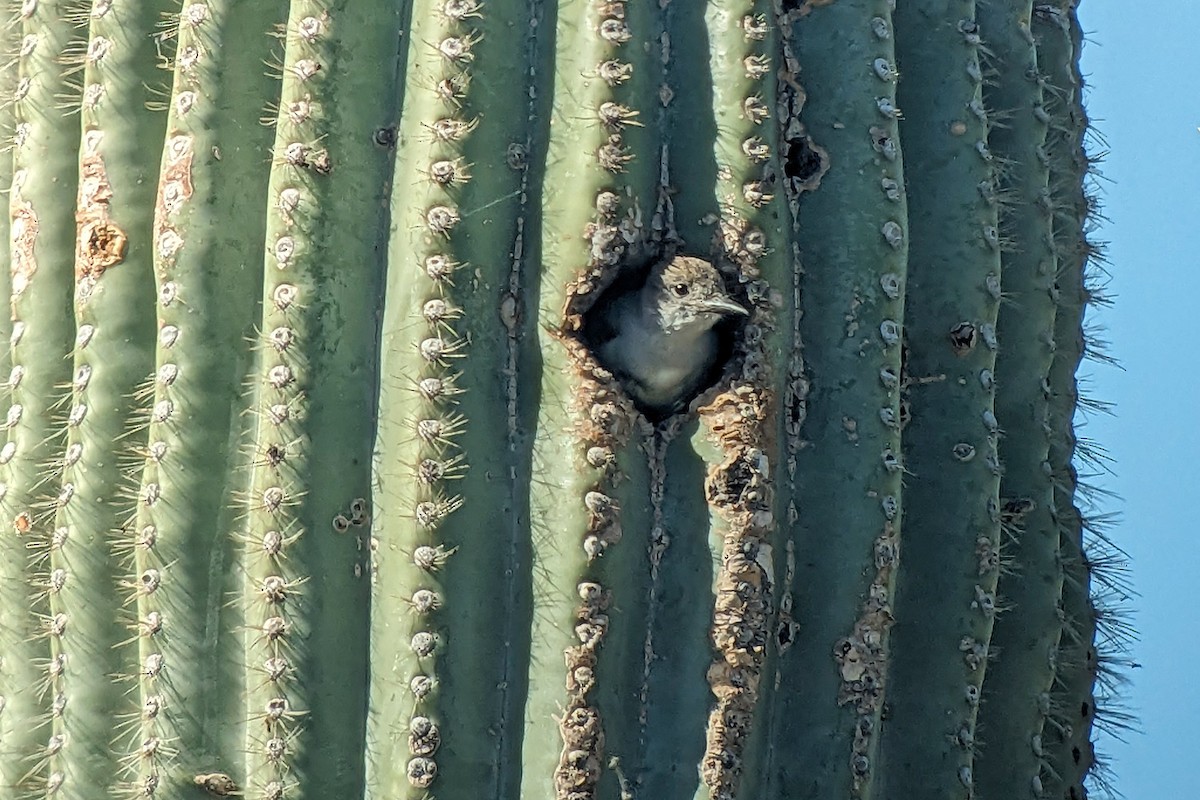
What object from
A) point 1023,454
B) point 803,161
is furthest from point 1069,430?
point 803,161

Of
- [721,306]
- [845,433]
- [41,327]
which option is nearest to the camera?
[721,306]

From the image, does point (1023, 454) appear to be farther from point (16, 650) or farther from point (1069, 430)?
point (16, 650)

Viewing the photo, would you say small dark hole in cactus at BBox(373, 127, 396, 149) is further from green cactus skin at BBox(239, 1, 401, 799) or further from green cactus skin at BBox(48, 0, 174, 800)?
green cactus skin at BBox(48, 0, 174, 800)

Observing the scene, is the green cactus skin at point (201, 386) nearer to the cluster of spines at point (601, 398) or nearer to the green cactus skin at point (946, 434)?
the cluster of spines at point (601, 398)

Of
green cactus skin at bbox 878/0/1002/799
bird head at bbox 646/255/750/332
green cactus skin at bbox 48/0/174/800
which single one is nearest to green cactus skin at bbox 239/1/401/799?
green cactus skin at bbox 48/0/174/800

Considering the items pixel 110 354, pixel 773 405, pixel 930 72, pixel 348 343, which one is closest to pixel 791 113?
pixel 930 72

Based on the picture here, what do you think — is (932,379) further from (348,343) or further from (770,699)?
(348,343)
